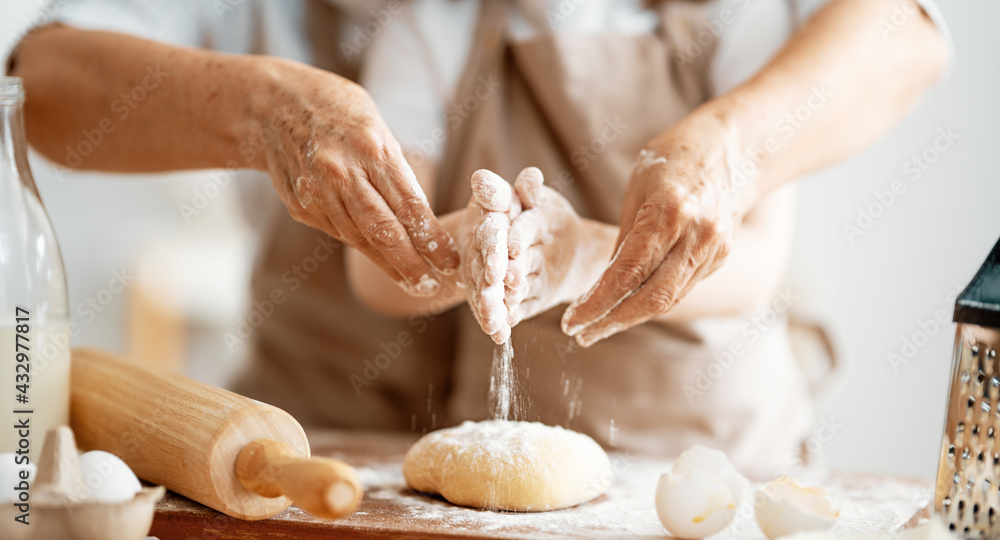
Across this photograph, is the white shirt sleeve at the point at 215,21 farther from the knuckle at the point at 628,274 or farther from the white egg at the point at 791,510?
the white egg at the point at 791,510

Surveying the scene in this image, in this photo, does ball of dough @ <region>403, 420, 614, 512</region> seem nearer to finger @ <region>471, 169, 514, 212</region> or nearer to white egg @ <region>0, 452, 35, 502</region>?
finger @ <region>471, 169, 514, 212</region>

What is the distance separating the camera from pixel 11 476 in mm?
723

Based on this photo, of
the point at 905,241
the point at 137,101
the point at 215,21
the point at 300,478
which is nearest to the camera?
the point at 300,478

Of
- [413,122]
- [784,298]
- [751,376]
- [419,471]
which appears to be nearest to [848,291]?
[784,298]

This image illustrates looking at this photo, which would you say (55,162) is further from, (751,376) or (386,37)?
(751,376)

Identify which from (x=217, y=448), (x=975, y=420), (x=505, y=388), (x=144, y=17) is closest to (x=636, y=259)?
(x=505, y=388)

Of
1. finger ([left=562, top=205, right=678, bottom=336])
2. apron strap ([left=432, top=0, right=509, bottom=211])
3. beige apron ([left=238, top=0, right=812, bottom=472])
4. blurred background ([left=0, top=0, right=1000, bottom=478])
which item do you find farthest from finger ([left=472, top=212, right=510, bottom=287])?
blurred background ([left=0, top=0, right=1000, bottom=478])

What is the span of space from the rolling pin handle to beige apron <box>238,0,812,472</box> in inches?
20.0

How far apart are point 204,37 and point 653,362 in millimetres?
951

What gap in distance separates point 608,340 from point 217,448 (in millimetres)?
673

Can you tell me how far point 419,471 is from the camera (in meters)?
0.93

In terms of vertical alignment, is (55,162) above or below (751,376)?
above

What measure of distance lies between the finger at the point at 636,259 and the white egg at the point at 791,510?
246mm

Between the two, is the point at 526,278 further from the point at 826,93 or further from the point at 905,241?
the point at 905,241
